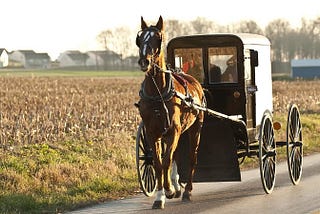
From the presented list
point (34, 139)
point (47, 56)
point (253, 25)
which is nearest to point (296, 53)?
point (253, 25)

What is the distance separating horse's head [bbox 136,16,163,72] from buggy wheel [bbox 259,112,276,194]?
9.11 ft

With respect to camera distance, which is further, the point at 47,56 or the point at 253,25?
the point at 47,56

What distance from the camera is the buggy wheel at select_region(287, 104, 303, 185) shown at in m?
12.6

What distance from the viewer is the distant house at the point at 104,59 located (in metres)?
126

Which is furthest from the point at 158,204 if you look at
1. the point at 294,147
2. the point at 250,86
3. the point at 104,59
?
the point at 104,59

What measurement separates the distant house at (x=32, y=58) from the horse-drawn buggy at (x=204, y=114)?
407 ft

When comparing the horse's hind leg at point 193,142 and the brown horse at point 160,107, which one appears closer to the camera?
the brown horse at point 160,107

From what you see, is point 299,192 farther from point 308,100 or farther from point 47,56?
point 47,56

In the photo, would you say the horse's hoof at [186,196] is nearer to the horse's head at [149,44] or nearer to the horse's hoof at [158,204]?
the horse's hoof at [158,204]

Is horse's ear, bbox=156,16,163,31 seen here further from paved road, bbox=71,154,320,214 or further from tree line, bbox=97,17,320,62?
tree line, bbox=97,17,320,62

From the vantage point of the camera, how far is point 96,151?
1549 centimetres

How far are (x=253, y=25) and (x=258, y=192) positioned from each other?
10912 cm

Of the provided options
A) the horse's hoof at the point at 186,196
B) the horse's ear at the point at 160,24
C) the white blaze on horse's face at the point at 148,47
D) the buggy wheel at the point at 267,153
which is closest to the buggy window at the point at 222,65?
the buggy wheel at the point at 267,153

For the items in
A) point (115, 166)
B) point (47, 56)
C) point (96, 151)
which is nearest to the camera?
point (115, 166)
